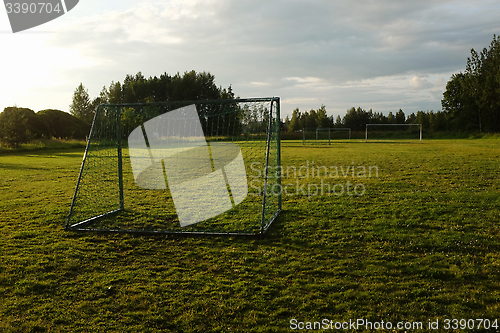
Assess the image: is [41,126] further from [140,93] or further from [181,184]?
[181,184]

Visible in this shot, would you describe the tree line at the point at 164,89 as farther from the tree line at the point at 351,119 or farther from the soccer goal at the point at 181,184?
the soccer goal at the point at 181,184

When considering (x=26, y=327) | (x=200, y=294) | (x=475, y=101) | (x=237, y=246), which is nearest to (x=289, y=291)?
(x=200, y=294)

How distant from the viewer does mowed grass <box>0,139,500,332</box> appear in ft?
11.5

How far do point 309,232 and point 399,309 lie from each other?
2689 mm

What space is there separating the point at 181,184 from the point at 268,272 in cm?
773

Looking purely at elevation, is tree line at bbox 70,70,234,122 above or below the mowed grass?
above

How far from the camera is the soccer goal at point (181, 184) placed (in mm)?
6707

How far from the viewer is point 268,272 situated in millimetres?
4559

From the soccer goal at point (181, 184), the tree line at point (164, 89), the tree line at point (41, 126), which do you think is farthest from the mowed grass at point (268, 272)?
the tree line at point (164, 89)

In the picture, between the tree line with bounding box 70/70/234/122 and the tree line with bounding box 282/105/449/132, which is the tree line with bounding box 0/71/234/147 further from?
the tree line with bounding box 282/105/449/132

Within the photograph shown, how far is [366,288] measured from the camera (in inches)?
158

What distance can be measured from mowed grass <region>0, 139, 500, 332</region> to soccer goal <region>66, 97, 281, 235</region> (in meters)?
0.60

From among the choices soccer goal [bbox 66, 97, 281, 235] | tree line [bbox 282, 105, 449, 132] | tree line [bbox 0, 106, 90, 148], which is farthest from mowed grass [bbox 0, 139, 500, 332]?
tree line [bbox 282, 105, 449, 132]

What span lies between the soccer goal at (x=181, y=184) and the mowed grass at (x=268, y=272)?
23.5 inches
